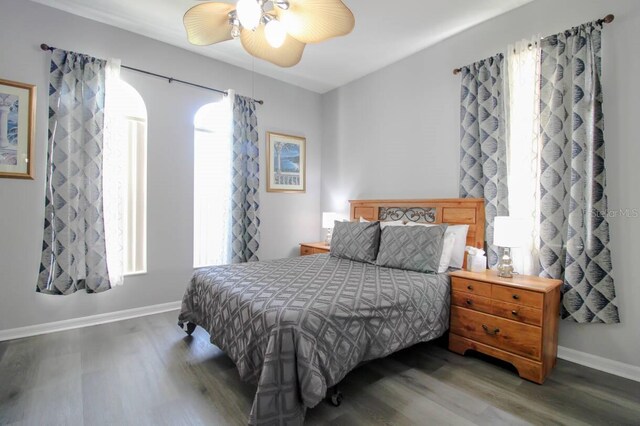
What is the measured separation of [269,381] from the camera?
4.87 ft

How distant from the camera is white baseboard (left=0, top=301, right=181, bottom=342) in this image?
2617 millimetres

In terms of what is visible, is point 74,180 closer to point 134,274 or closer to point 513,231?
point 134,274

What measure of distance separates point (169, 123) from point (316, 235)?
2465 millimetres

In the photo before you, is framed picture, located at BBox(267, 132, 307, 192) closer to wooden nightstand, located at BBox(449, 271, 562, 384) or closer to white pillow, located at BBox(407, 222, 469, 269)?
white pillow, located at BBox(407, 222, 469, 269)

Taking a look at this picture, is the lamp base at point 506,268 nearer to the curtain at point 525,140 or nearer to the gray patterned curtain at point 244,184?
the curtain at point 525,140

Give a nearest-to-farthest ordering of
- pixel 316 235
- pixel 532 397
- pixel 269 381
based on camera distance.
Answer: pixel 269 381, pixel 532 397, pixel 316 235

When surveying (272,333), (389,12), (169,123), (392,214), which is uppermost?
(389,12)

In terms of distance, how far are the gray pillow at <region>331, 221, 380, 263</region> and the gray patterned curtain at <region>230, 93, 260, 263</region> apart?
1.11 metres

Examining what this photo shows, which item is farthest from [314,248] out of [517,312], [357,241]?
[517,312]

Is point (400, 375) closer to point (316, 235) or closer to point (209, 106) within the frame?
point (316, 235)

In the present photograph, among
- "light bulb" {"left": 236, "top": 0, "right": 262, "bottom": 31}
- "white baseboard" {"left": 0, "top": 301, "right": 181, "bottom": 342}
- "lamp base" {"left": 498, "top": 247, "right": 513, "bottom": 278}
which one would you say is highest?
"light bulb" {"left": 236, "top": 0, "right": 262, "bottom": 31}

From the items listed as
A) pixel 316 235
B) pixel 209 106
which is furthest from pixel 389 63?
pixel 316 235

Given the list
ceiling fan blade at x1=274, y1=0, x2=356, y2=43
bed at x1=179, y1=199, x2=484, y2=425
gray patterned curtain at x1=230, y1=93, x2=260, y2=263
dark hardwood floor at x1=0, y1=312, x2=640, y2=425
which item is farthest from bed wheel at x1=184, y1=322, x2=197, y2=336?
ceiling fan blade at x1=274, y1=0, x2=356, y2=43

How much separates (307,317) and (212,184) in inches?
105
